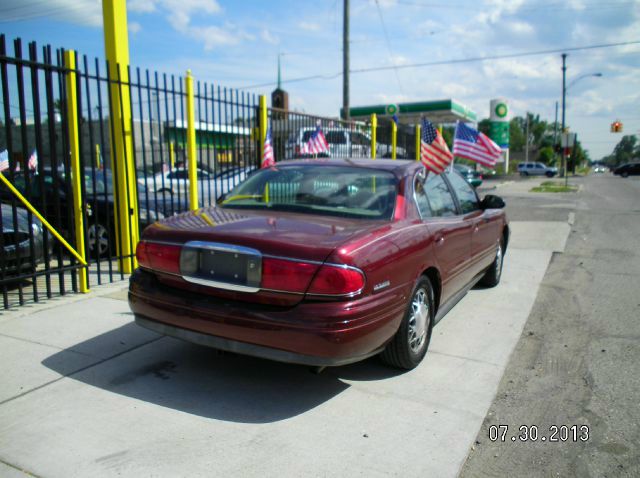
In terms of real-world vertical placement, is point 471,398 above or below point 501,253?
below

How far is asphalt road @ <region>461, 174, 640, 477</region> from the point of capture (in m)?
2.84

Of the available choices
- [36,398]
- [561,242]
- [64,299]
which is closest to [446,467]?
[36,398]

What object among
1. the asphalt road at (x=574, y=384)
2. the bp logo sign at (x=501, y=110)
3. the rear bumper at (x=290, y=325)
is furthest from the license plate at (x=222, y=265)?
the bp logo sign at (x=501, y=110)

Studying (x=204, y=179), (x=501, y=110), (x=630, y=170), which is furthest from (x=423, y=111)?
(x=630, y=170)

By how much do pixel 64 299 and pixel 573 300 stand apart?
18.5ft

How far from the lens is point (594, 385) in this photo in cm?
377

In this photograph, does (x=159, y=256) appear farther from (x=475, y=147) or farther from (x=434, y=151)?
(x=475, y=147)

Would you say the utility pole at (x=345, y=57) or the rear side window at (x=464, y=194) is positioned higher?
the utility pole at (x=345, y=57)

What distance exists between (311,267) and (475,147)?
7703mm

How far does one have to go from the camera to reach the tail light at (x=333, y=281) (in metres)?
3.01

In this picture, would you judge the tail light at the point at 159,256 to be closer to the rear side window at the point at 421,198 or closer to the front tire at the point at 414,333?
the front tire at the point at 414,333

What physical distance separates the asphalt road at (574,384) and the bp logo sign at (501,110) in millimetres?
A: 35723

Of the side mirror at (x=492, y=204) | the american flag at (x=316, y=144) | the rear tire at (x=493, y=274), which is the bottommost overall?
the rear tire at (x=493, y=274)

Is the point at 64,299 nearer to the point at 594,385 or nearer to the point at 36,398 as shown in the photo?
the point at 36,398
